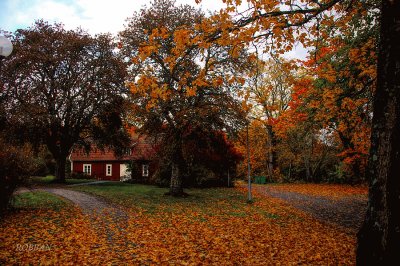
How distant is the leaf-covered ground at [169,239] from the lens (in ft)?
20.7

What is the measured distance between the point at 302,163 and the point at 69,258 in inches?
1375

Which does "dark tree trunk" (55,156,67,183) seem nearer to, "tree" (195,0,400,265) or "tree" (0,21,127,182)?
"tree" (0,21,127,182)

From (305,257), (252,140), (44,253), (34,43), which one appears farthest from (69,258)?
(252,140)

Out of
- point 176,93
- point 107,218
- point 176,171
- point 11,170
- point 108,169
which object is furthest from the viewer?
point 108,169

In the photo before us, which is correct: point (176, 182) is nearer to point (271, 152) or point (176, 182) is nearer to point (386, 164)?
point (386, 164)

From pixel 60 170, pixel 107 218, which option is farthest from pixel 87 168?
pixel 107 218

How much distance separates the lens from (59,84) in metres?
24.3

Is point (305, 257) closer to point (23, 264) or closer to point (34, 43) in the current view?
point (23, 264)

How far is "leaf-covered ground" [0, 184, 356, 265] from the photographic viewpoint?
632 cm

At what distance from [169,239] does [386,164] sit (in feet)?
19.0

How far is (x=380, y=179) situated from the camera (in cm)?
426

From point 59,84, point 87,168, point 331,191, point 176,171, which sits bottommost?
point 331,191

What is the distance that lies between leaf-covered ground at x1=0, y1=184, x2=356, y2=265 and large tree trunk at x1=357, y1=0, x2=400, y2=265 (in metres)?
2.44

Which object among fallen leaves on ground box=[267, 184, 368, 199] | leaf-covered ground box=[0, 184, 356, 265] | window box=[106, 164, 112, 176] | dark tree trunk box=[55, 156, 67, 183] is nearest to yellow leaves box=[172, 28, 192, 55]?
leaf-covered ground box=[0, 184, 356, 265]
